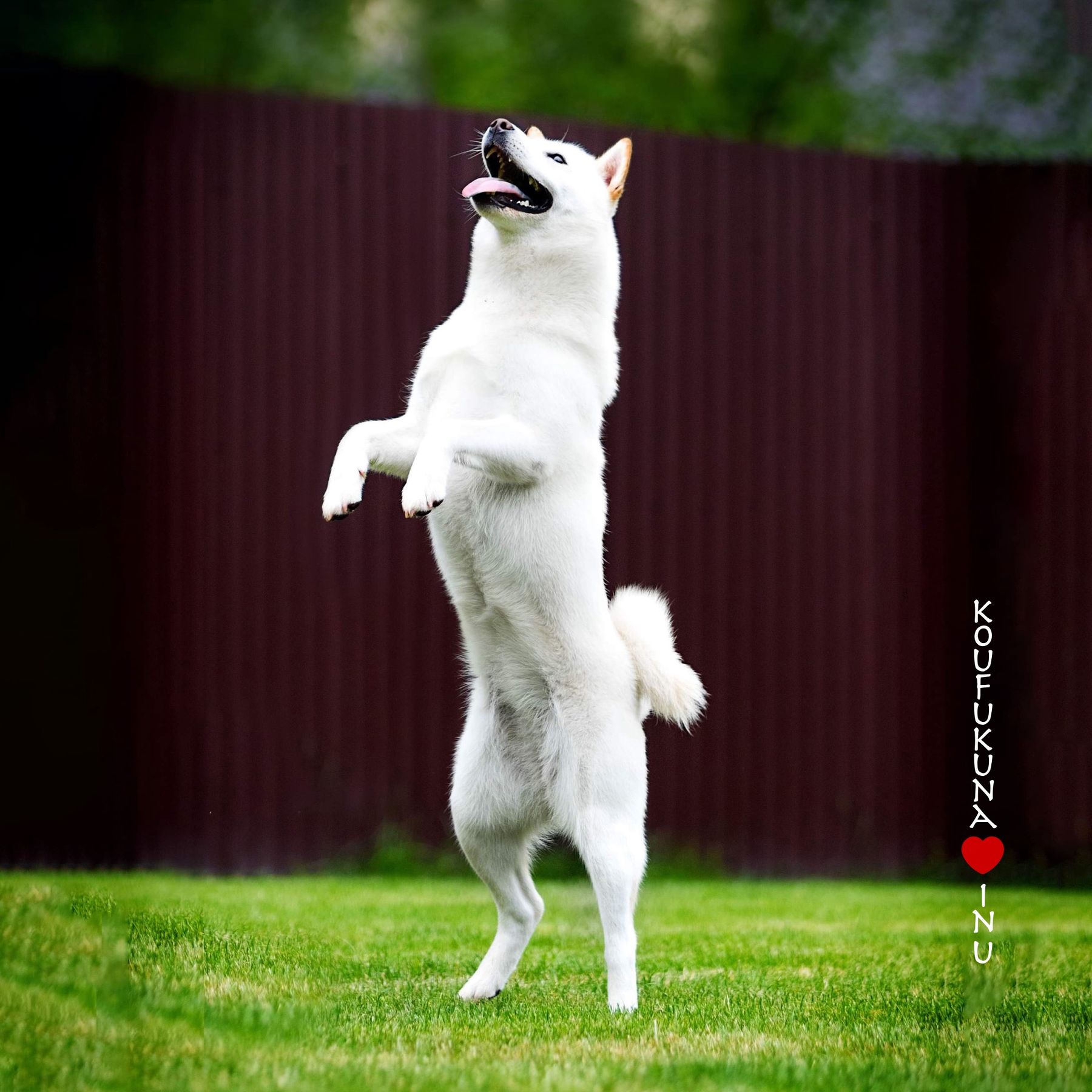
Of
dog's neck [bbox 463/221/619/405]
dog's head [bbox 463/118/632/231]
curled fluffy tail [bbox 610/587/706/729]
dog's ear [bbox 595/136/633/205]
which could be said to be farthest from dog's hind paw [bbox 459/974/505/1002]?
dog's ear [bbox 595/136/633/205]

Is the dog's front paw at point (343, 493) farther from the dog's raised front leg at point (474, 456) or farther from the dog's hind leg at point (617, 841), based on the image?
the dog's hind leg at point (617, 841)

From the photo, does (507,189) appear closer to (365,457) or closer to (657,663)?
(365,457)

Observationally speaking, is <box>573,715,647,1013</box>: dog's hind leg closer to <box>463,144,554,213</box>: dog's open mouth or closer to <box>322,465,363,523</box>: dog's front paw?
<box>322,465,363,523</box>: dog's front paw

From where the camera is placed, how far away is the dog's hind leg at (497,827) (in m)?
3.29

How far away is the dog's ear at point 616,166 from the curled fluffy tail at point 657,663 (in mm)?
1070

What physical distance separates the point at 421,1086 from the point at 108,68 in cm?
414

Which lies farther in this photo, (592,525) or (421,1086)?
(592,525)

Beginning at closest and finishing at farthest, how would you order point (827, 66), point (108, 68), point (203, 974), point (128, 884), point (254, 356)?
point (203, 974) < point (128, 884) < point (108, 68) < point (254, 356) < point (827, 66)

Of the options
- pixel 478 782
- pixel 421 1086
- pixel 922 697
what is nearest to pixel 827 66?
pixel 922 697

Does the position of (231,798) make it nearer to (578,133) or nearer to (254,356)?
(254,356)

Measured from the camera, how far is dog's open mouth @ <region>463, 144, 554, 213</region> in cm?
338

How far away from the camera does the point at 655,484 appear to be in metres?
6.12

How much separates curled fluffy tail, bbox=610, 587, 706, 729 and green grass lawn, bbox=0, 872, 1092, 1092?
0.70 meters

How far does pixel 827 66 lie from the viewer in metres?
10.2
